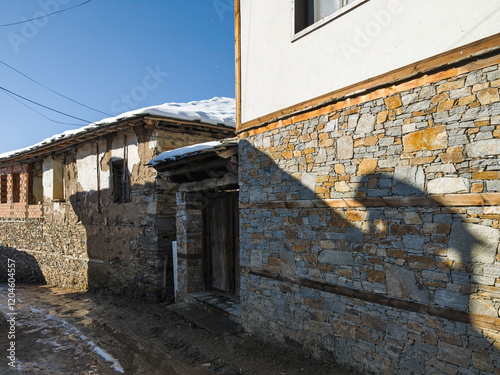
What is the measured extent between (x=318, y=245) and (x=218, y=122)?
5190 millimetres

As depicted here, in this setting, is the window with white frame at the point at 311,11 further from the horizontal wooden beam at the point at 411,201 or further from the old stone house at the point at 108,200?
the old stone house at the point at 108,200

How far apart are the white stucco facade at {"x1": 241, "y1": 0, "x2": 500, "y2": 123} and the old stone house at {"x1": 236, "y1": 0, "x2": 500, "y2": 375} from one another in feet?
0.05

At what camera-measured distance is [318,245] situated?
4.11 meters

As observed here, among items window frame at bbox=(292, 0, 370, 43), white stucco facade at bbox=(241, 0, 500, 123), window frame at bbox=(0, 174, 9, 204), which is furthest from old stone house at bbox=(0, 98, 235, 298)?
window frame at bbox=(292, 0, 370, 43)

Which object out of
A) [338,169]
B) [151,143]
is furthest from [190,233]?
[338,169]

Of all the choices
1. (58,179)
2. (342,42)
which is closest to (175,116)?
(342,42)

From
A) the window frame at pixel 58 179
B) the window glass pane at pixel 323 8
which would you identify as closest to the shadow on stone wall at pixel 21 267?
the window frame at pixel 58 179

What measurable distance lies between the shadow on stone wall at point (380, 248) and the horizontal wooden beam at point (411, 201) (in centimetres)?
1

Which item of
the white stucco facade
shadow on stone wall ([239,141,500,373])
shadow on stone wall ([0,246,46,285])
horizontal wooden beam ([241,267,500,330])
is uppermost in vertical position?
the white stucco facade

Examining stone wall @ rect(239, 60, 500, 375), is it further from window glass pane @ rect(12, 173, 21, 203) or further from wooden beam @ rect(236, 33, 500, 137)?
window glass pane @ rect(12, 173, 21, 203)

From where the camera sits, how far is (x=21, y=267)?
1274 centimetres

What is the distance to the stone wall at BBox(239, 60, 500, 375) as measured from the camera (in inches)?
109

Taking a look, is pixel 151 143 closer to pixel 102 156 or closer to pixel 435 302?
pixel 102 156

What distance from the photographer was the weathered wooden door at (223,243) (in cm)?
649
